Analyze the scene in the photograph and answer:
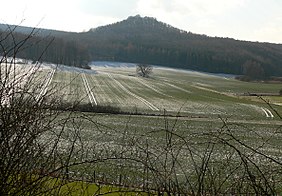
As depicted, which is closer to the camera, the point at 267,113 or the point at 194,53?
the point at 267,113

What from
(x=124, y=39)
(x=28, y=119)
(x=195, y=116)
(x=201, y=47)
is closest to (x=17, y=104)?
(x=28, y=119)

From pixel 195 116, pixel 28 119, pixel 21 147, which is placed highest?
pixel 28 119

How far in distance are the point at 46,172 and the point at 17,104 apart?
1.80ft

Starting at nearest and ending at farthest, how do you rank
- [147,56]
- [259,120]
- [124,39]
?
[259,120]
[147,56]
[124,39]

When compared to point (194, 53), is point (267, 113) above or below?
below

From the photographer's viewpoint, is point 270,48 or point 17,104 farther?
point 270,48

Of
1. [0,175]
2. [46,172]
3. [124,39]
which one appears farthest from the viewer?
[124,39]

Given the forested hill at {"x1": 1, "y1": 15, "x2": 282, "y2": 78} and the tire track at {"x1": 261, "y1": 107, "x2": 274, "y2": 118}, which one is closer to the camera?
the tire track at {"x1": 261, "y1": 107, "x2": 274, "y2": 118}

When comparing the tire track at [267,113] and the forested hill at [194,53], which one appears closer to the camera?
the tire track at [267,113]

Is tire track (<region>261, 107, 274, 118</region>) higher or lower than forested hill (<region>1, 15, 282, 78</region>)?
lower

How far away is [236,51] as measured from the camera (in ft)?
536

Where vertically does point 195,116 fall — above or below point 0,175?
below

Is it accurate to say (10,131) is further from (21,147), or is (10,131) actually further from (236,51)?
(236,51)

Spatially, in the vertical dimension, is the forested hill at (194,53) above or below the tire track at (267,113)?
above
